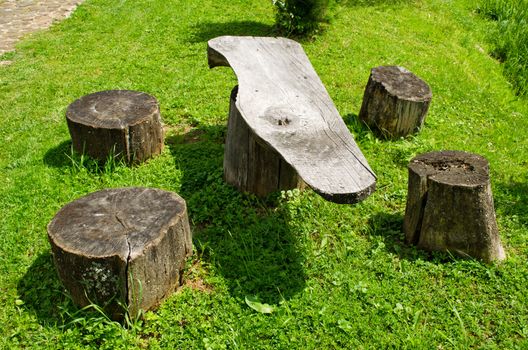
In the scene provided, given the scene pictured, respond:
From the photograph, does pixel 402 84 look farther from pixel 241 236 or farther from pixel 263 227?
pixel 241 236

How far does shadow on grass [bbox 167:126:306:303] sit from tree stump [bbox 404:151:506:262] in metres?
1.07

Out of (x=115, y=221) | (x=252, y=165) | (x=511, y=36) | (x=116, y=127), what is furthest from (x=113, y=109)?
(x=511, y=36)

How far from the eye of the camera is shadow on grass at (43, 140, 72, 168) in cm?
527

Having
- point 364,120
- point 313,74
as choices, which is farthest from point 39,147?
point 364,120

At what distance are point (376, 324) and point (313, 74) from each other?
8.37 feet

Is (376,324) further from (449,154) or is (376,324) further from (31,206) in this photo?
(31,206)

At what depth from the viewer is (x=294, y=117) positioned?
13.3 feet

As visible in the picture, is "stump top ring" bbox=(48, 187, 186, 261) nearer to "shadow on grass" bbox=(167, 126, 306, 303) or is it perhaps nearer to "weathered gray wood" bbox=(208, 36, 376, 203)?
"shadow on grass" bbox=(167, 126, 306, 303)

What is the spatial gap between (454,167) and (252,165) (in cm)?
173

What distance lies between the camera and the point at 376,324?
3.56m

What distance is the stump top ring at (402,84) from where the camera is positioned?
224 inches

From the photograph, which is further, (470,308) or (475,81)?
(475,81)

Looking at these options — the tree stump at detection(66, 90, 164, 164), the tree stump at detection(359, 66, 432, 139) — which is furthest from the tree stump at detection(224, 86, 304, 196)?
the tree stump at detection(359, 66, 432, 139)

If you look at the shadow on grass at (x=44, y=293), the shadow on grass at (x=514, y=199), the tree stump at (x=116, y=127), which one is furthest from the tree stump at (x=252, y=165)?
the shadow on grass at (x=514, y=199)
